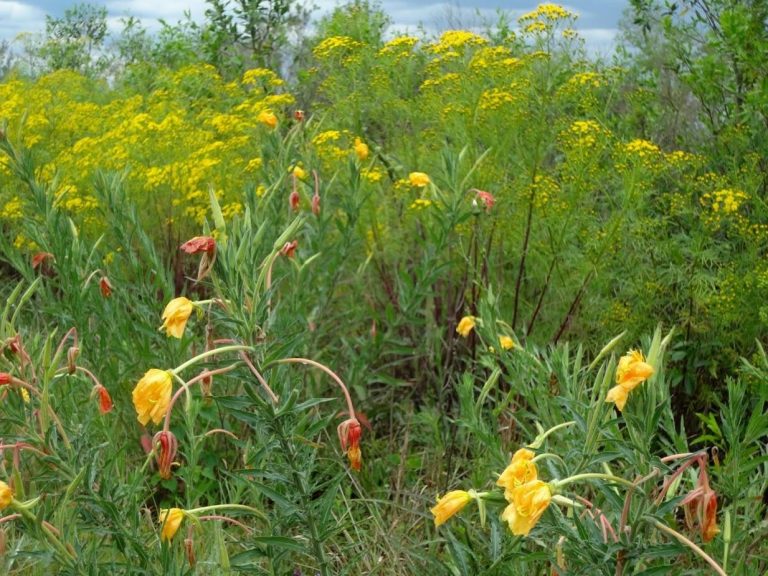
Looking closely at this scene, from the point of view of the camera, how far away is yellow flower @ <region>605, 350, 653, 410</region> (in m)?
1.70

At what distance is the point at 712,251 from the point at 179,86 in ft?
16.8

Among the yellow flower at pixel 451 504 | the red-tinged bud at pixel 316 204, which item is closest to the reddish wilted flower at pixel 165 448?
the yellow flower at pixel 451 504

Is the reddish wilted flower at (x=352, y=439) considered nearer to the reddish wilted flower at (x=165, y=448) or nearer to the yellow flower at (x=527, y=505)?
the reddish wilted flower at (x=165, y=448)

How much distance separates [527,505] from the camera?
1.59 m

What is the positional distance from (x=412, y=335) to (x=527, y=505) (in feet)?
9.14

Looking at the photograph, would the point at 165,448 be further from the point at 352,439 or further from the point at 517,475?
the point at 517,475

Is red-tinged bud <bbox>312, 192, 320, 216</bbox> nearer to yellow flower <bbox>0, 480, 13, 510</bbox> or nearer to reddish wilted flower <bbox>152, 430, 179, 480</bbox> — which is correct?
reddish wilted flower <bbox>152, 430, 179, 480</bbox>

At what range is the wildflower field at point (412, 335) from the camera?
1.96m

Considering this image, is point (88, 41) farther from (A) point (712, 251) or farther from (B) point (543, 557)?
(B) point (543, 557)

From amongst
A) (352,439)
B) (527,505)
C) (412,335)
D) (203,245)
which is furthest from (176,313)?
(412,335)

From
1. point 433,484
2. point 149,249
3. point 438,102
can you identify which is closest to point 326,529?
point 433,484

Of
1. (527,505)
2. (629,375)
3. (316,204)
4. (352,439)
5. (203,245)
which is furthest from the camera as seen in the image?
(316,204)

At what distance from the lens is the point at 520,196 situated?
4184 mm

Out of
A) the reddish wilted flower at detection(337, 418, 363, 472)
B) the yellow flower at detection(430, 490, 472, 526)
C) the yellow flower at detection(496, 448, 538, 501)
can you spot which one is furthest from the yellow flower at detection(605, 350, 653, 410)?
the reddish wilted flower at detection(337, 418, 363, 472)
